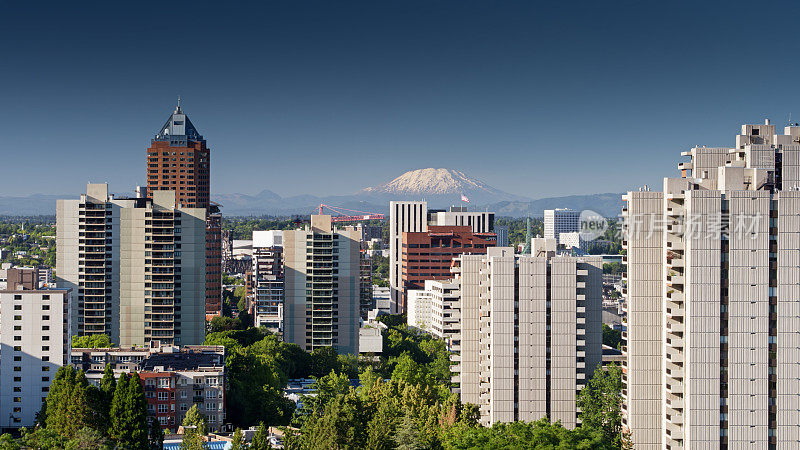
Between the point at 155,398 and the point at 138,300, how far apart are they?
15.8 m

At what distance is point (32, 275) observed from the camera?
40.5 m

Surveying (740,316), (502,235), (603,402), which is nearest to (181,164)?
(502,235)

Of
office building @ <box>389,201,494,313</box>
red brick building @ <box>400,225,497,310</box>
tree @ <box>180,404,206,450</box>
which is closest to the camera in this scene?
tree @ <box>180,404,206,450</box>

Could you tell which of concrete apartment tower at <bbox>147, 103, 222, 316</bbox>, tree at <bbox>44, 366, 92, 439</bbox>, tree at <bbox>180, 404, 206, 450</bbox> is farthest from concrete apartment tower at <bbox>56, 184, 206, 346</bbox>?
concrete apartment tower at <bbox>147, 103, 222, 316</bbox>

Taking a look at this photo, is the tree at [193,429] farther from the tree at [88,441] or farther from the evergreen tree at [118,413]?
the tree at [88,441]

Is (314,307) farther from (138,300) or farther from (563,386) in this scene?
(563,386)

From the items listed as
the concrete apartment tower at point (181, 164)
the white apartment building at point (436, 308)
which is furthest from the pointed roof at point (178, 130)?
the white apartment building at point (436, 308)

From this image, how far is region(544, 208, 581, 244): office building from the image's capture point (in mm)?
117875

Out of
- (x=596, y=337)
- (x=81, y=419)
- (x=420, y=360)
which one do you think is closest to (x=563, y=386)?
(x=596, y=337)

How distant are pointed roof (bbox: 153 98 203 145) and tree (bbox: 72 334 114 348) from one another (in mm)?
40095

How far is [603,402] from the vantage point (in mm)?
30844

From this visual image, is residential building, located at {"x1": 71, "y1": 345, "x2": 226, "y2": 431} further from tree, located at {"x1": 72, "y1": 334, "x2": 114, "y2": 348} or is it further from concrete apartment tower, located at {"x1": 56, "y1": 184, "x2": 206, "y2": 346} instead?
concrete apartment tower, located at {"x1": 56, "y1": 184, "x2": 206, "y2": 346}

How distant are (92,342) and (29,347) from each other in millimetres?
10503

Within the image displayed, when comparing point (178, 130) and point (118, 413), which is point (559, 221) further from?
point (118, 413)
